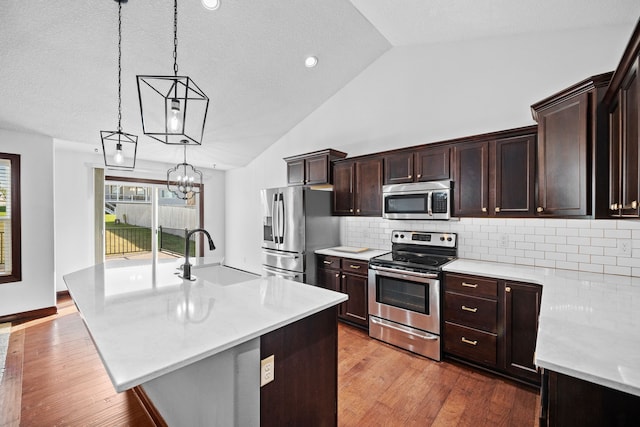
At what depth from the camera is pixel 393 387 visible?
238cm

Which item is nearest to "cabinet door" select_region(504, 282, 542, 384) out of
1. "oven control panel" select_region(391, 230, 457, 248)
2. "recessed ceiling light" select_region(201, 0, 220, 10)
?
"oven control panel" select_region(391, 230, 457, 248)

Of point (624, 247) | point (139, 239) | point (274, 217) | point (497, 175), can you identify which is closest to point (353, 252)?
point (274, 217)

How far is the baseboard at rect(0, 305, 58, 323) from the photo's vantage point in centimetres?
367

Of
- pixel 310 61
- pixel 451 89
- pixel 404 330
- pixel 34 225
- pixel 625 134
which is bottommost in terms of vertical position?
pixel 404 330

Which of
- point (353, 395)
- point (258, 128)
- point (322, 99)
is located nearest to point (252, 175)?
point (258, 128)

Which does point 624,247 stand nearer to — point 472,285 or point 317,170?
point 472,285

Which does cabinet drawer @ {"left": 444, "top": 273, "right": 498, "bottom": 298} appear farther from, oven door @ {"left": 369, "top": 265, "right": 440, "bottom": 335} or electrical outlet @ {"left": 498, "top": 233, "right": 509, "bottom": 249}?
Result: electrical outlet @ {"left": 498, "top": 233, "right": 509, "bottom": 249}

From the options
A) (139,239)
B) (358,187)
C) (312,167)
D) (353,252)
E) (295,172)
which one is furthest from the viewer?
(139,239)

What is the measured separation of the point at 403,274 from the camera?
9.75ft

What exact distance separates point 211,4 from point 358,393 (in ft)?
11.7

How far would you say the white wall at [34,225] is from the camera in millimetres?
3711

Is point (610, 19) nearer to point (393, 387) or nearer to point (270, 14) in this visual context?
point (270, 14)

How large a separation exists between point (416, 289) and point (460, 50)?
8.95ft

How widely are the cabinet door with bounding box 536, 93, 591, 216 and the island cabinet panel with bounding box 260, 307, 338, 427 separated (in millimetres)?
1910
